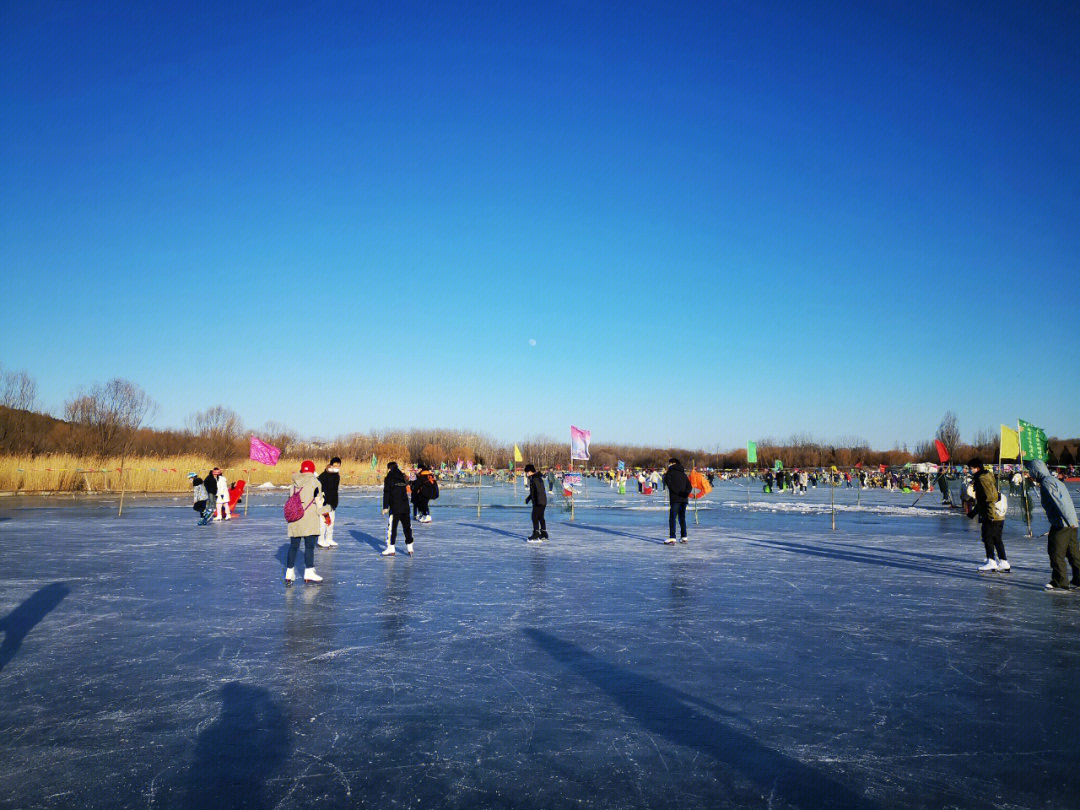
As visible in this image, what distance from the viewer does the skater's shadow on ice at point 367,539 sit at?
14.4 metres

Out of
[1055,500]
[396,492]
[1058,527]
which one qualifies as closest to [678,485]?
[396,492]

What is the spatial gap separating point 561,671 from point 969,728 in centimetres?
276

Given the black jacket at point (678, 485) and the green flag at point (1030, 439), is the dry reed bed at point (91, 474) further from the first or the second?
the green flag at point (1030, 439)

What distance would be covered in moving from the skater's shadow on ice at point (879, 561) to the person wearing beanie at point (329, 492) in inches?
342

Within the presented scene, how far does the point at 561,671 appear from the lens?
18.0 ft

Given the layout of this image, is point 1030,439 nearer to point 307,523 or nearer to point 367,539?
point 367,539

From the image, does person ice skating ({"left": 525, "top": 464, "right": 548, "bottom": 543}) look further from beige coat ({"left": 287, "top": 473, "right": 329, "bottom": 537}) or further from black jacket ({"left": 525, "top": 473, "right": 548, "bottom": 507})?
beige coat ({"left": 287, "top": 473, "right": 329, "bottom": 537})

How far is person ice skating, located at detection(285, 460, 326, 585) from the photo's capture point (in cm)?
933

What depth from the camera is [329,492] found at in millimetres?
13172

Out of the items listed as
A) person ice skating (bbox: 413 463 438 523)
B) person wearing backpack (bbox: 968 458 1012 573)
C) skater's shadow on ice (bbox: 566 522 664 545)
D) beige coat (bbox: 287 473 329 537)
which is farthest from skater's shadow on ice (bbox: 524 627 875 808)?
person ice skating (bbox: 413 463 438 523)

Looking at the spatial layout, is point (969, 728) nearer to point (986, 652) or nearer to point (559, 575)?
point (986, 652)

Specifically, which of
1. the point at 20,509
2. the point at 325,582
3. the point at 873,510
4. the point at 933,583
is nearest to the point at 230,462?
the point at 20,509

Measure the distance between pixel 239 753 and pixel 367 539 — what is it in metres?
12.1

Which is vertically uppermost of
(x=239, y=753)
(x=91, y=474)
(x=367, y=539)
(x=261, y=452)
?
(x=261, y=452)
